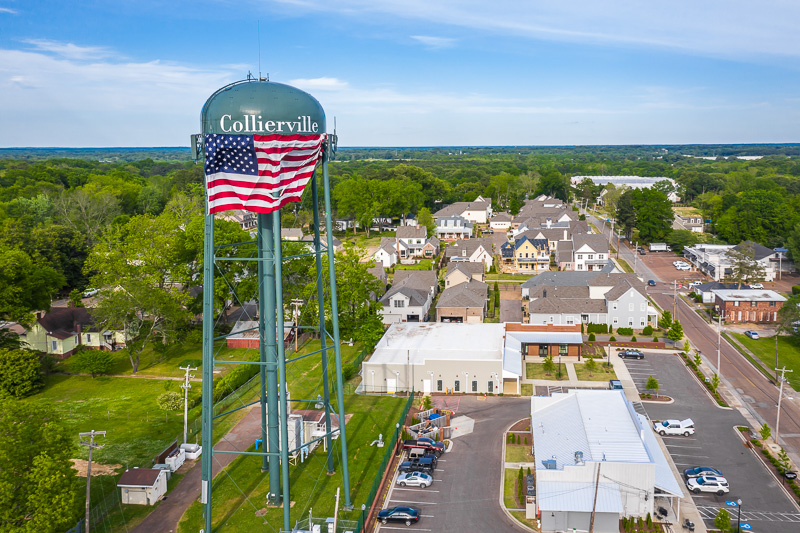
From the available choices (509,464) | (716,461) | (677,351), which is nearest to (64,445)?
(509,464)

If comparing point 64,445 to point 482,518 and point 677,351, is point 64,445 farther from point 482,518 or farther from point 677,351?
point 677,351

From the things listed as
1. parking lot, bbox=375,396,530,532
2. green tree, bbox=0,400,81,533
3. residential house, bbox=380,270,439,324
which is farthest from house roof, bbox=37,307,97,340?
parking lot, bbox=375,396,530,532

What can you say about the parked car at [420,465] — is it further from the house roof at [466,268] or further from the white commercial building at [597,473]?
the house roof at [466,268]

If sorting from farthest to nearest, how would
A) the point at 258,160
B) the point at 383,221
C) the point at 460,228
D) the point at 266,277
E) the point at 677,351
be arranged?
the point at 383,221 < the point at 460,228 < the point at 677,351 < the point at 266,277 < the point at 258,160

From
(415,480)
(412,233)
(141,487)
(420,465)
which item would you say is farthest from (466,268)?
(141,487)

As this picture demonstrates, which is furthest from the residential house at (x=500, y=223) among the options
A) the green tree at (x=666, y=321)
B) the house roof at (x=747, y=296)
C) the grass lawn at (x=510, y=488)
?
the grass lawn at (x=510, y=488)
